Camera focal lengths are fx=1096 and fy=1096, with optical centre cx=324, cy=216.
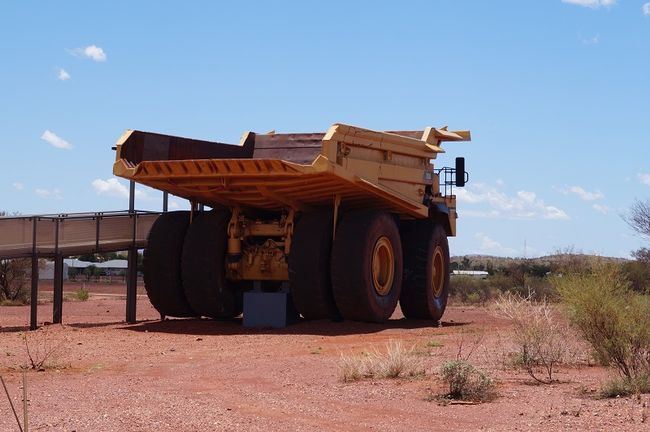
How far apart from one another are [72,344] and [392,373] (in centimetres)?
680

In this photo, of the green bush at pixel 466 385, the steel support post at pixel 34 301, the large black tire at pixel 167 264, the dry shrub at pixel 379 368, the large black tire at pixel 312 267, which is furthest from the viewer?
the large black tire at pixel 167 264

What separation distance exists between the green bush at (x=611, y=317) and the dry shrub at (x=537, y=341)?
0.70m

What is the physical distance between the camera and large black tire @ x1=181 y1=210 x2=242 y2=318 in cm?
2186

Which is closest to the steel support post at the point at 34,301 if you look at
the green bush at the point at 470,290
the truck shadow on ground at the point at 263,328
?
the truck shadow on ground at the point at 263,328

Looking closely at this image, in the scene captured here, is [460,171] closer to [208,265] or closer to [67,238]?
[208,265]

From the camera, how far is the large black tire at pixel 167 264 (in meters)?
22.5

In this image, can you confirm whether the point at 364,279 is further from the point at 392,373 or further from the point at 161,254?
the point at 392,373

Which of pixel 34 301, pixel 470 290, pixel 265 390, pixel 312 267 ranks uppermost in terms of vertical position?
pixel 312 267

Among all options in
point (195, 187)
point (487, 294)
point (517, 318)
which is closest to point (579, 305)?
point (517, 318)

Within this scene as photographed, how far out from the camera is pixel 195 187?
21359 millimetres

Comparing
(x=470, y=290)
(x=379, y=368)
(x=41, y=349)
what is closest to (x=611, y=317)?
(x=379, y=368)

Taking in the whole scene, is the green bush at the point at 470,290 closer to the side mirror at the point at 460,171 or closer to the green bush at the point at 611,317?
the side mirror at the point at 460,171

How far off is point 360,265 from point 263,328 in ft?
8.34

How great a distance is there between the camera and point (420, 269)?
940 inches
